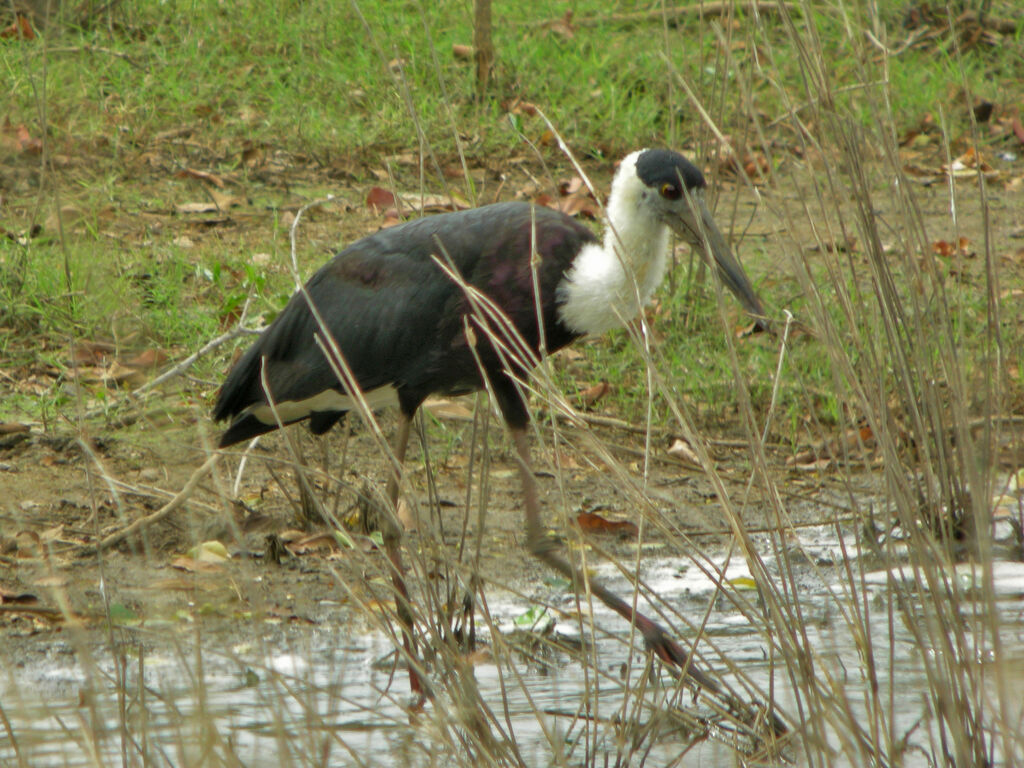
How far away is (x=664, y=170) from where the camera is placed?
10.9 feet

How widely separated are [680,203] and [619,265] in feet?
0.75

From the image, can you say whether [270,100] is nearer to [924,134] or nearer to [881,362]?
[924,134]

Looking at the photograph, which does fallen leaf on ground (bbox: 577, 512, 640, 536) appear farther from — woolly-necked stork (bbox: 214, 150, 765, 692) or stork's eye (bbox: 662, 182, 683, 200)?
stork's eye (bbox: 662, 182, 683, 200)

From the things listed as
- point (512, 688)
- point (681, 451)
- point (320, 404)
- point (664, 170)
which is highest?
point (664, 170)

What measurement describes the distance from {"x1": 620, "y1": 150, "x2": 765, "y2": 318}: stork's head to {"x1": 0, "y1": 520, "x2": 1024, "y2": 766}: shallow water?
673 millimetres

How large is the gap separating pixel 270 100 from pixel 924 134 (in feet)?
9.62

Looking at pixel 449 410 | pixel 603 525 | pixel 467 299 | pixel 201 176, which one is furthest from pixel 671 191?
pixel 201 176

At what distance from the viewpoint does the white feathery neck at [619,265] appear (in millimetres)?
3217

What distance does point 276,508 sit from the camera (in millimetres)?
3801

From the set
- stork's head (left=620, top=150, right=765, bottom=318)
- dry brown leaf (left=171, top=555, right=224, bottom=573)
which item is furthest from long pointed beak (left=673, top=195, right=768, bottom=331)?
dry brown leaf (left=171, top=555, right=224, bottom=573)

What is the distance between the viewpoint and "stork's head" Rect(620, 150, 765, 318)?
3309 mm

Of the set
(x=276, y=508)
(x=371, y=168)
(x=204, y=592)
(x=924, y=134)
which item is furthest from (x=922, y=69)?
(x=204, y=592)

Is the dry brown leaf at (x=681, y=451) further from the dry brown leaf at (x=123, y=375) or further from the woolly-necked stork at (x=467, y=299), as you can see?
the dry brown leaf at (x=123, y=375)

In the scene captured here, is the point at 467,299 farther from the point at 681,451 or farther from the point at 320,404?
the point at 681,451
